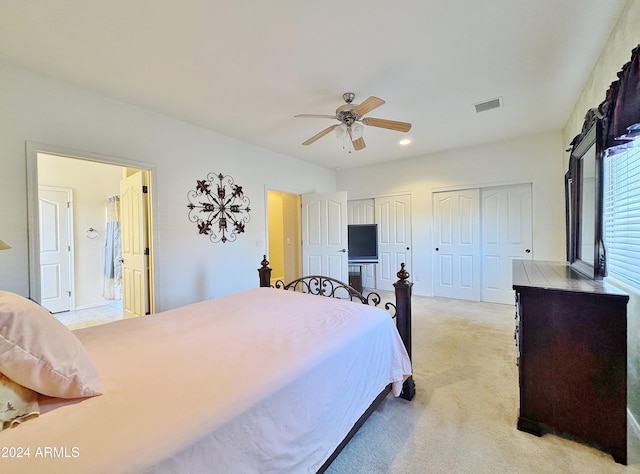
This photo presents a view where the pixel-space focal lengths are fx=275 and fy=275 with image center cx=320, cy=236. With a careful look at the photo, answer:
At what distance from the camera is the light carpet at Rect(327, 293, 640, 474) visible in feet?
4.74

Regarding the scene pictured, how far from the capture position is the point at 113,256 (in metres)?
4.70

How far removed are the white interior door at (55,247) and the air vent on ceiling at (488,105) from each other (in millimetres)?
6025

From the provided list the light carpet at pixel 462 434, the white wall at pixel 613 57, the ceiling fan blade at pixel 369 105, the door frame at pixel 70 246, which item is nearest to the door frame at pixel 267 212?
the ceiling fan blade at pixel 369 105

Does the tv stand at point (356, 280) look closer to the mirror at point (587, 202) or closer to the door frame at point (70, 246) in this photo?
the mirror at point (587, 202)

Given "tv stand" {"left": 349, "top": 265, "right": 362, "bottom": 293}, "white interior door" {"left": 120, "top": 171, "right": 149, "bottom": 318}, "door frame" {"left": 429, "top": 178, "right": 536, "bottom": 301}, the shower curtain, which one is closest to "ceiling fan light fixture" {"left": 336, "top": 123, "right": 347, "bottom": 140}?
"white interior door" {"left": 120, "top": 171, "right": 149, "bottom": 318}

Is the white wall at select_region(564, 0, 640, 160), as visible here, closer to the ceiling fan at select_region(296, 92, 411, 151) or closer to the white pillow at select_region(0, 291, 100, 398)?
the ceiling fan at select_region(296, 92, 411, 151)

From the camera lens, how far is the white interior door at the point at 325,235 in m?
4.85

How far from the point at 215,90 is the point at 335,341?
2495 mm

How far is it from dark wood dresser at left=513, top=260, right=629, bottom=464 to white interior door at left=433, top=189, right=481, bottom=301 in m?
3.06

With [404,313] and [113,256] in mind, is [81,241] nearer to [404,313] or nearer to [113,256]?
[113,256]

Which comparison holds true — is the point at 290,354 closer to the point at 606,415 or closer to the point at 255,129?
the point at 606,415

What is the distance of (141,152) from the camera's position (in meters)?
2.97

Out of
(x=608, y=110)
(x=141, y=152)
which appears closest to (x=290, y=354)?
(x=608, y=110)

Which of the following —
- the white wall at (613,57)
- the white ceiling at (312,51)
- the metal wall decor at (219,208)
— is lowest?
the metal wall decor at (219,208)
